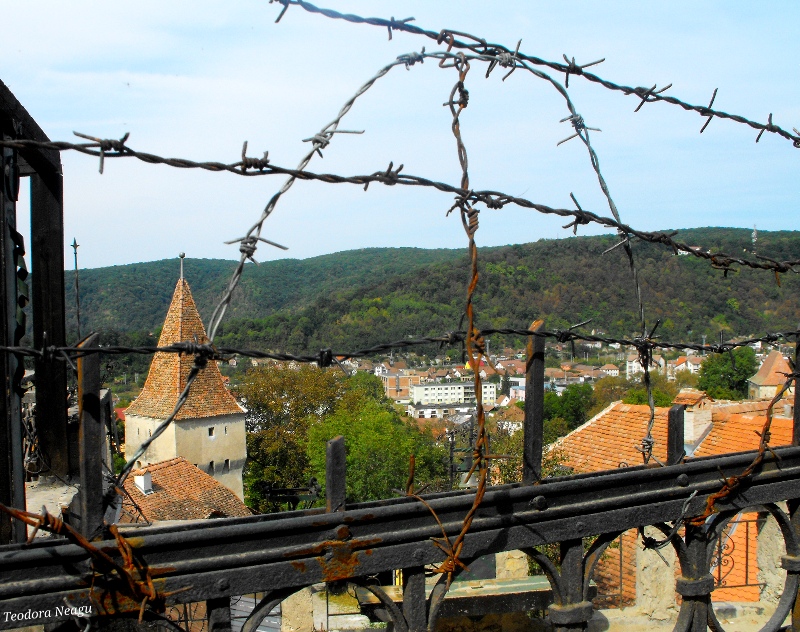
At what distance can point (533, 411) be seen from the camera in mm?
2428

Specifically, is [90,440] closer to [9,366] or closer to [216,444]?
[9,366]

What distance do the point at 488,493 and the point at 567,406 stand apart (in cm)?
6702

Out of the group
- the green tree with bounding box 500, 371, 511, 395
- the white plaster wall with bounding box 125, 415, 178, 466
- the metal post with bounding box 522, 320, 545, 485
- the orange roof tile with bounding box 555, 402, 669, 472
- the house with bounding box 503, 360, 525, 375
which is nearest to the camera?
the metal post with bounding box 522, 320, 545, 485

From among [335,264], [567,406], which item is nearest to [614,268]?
[567,406]

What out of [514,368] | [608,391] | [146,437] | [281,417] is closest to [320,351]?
[514,368]

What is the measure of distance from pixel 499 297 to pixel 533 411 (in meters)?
41.1

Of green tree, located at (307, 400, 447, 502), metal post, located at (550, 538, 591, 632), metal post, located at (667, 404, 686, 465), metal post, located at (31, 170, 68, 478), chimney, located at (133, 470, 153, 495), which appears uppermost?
metal post, located at (31, 170, 68, 478)

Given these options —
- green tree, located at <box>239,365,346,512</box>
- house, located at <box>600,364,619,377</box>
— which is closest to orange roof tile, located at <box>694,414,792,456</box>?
green tree, located at <box>239,365,346,512</box>

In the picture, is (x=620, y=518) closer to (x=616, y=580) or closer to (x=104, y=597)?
(x=104, y=597)

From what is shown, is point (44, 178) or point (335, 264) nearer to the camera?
point (44, 178)

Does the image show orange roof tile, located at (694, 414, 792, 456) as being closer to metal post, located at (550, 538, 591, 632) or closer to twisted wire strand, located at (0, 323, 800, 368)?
metal post, located at (550, 538, 591, 632)

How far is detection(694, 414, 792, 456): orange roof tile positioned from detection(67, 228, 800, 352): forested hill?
30.5 feet

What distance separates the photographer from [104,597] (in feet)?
6.18

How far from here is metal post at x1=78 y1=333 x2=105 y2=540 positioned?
1889 mm
